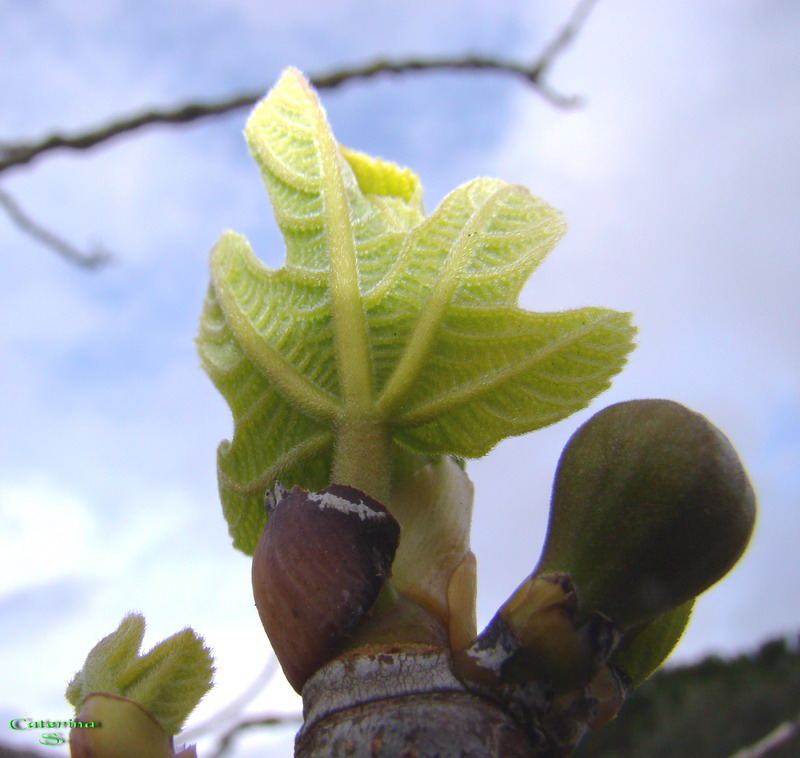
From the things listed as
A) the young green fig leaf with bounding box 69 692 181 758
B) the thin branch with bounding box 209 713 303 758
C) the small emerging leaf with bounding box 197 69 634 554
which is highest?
the small emerging leaf with bounding box 197 69 634 554

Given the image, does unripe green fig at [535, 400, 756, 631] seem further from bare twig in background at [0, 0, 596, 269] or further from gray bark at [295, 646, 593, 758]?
bare twig in background at [0, 0, 596, 269]

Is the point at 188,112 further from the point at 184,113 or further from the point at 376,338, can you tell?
the point at 376,338

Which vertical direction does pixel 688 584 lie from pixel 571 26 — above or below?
below

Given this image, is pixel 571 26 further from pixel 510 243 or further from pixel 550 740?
pixel 550 740

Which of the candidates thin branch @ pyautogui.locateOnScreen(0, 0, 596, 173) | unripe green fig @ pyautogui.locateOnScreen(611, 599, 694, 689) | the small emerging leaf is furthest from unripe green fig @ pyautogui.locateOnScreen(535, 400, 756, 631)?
thin branch @ pyautogui.locateOnScreen(0, 0, 596, 173)

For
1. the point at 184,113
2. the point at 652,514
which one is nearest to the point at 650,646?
the point at 652,514

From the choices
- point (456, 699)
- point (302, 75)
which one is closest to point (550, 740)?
point (456, 699)
